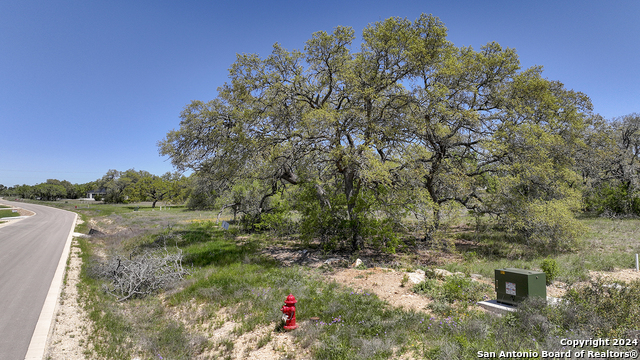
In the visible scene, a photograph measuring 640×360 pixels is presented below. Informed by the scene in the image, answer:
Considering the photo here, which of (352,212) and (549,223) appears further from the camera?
(352,212)

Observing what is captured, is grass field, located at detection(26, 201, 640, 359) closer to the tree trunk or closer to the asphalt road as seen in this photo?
the asphalt road

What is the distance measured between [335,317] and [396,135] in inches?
364

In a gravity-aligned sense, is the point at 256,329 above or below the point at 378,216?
below

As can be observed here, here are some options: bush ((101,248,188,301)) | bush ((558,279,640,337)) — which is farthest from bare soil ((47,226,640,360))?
bush ((558,279,640,337))

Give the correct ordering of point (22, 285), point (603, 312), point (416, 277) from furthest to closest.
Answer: point (22, 285) → point (416, 277) → point (603, 312)

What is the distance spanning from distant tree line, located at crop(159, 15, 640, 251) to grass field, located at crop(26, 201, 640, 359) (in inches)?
98.9

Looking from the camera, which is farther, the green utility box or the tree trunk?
the tree trunk

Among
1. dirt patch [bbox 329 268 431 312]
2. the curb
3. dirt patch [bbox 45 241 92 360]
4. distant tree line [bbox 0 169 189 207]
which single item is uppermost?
distant tree line [bbox 0 169 189 207]

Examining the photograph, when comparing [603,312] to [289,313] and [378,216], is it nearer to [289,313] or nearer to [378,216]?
[289,313]

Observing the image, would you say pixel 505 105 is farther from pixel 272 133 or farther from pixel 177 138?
pixel 177 138

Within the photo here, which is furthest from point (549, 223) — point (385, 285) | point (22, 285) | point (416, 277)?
point (22, 285)

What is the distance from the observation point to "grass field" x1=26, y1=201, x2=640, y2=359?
217 inches

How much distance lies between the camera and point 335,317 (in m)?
7.29

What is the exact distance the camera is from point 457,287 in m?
8.12
